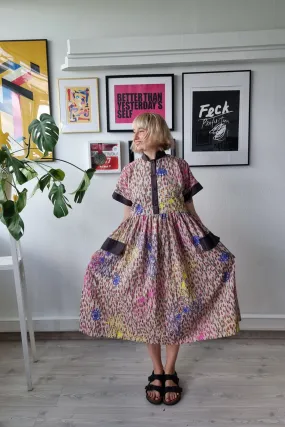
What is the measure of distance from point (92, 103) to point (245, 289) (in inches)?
60.9

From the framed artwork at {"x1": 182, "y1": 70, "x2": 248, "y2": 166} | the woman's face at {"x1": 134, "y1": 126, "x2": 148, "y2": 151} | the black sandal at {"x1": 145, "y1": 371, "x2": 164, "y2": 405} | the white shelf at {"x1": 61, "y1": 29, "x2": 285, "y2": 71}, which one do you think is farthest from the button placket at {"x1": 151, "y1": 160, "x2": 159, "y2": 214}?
the black sandal at {"x1": 145, "y1": 371, "x2": 164, "y2": 405}

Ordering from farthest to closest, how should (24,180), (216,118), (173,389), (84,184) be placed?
(216,118), (173,389), (84,184), (24,180)

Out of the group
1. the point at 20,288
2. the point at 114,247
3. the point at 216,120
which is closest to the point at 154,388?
the point at 114,247

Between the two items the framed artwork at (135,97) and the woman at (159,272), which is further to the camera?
the framed artwork at (135,97)

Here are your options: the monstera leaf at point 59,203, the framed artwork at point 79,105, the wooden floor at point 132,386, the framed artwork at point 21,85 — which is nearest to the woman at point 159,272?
the wooden floor at point 132,386

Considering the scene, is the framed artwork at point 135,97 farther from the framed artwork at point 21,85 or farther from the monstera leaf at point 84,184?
the monstera leaf at point 84,184

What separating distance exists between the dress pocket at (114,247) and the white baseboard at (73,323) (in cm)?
87

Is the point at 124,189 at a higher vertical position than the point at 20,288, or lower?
higher

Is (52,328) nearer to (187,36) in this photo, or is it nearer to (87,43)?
(87,43)

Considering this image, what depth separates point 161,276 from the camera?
1730mm

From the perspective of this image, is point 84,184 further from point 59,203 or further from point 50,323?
point 50,323

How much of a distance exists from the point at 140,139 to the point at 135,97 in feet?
1.82

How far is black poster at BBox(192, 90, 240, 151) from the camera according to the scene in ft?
7.09

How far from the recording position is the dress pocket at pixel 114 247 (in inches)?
70.1
